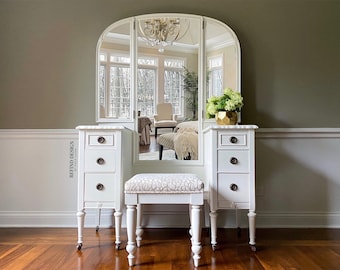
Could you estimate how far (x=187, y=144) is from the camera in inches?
103

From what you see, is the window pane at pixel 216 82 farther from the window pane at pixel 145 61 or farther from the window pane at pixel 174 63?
the window pane at pixel 145 61

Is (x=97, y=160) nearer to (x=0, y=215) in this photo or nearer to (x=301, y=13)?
(x=0, y=215)

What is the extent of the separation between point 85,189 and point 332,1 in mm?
2587

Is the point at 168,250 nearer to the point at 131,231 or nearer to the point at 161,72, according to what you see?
the point at 131,231

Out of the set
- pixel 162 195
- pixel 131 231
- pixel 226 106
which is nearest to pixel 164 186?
pixel 162 195

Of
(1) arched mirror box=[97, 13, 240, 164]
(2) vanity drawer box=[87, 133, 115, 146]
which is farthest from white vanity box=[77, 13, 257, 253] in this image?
(2) vanity drawer box=[87, 133, 115, 146]

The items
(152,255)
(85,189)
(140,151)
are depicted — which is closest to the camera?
(152,255)

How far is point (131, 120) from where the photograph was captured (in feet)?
8.55

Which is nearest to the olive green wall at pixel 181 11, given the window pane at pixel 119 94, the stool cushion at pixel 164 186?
the window pane at pixel 119 94

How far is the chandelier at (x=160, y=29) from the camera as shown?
8.52ft

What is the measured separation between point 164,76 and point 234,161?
3.15 ft

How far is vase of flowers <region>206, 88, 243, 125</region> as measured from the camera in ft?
7.58

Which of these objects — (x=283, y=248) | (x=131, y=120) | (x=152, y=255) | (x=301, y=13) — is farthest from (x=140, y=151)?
(x=301, y=13)

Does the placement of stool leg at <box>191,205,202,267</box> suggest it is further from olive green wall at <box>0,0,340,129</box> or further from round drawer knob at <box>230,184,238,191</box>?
olive green wall at <box>0,0,340,129</box>
